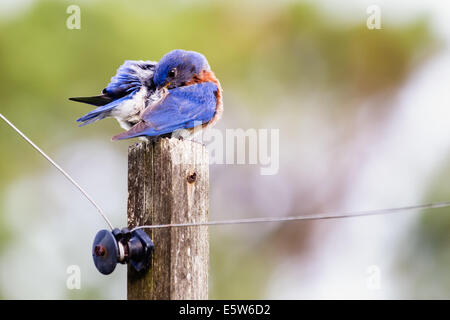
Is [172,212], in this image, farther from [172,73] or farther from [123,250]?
[172,73]

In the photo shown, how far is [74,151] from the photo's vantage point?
26.3ft

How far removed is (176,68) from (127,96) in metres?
0.53

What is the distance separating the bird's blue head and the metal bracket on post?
2080mm

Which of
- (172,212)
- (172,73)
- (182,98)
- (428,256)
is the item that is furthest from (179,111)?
(428,256)

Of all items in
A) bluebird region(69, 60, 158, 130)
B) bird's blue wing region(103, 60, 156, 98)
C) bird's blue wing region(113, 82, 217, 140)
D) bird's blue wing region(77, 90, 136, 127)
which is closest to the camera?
bird's blue wing region(113, 82, 217, 140)

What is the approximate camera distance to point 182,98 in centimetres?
477

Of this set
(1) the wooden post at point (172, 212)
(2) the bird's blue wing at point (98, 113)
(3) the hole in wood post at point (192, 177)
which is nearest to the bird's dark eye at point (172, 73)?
(2) the bird's blue wing at point (98, 113)

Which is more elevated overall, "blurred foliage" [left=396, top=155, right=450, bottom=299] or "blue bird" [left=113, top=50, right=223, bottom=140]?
"blue bird" [left=113, top=50, right=223, bottom=140]

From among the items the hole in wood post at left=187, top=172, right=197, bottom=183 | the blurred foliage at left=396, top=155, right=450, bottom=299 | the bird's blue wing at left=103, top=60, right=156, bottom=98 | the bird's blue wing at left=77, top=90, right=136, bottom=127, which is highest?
the bird's blue wing at left=103, top=60, right=156, bottom=98

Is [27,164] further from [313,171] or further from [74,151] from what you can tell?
[313,171]

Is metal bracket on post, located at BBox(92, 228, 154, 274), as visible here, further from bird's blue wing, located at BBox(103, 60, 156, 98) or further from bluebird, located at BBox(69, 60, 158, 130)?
bird's blue wing, located at BBox(103, 60, 156, 98)

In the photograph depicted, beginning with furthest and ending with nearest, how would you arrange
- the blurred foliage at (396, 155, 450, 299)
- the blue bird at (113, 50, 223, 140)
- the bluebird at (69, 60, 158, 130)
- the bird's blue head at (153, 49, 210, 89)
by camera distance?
1. the blurred foliage at (396, 155, 450, 299)
2. the bird's blue head at (153, 49, 210, 89)
3. the bluebird at (69, 60, 158, 130)
4. the blue bird at (113, 50, 223, 140)

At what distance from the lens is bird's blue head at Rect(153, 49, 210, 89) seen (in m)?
4.93

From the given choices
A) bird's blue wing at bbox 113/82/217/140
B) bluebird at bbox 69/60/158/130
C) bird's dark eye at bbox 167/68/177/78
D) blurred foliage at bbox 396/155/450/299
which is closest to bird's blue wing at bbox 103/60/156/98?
bluebird at bbox 69/60/158/130
